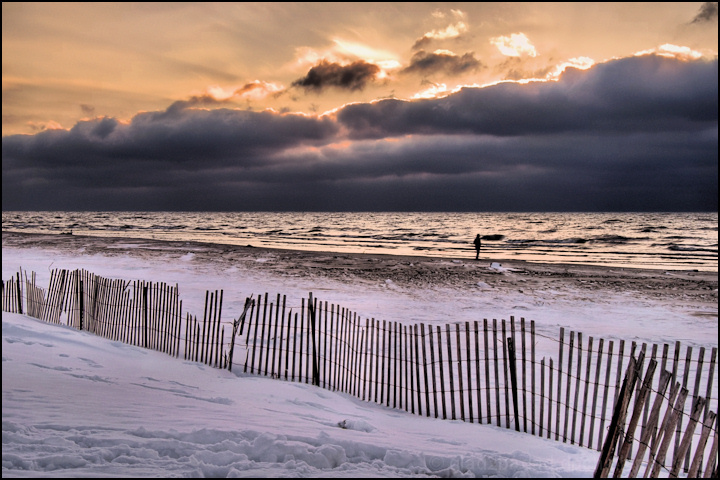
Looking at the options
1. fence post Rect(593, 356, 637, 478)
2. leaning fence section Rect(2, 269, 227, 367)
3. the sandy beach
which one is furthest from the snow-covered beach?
fence post Rect(593, 356, 637, 478)

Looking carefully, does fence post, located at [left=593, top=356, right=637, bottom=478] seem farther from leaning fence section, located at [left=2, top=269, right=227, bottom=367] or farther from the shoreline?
the shoreline

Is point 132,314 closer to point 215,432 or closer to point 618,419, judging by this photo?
point 215,432

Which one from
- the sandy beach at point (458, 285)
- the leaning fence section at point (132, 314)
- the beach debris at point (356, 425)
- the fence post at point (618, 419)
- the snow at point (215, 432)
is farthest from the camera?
the sandy beach at point (458, 285)

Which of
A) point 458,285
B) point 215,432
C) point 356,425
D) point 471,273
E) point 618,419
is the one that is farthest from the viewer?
point 471,273

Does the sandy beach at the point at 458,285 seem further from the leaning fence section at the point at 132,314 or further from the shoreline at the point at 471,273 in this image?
the leaning fence section at the point at 132,314

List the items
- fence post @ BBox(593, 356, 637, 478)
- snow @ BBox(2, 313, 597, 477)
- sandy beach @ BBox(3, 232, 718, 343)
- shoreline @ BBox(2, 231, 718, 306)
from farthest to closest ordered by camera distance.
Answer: shoreline @ BBox(2, 231, 718, 306), sandy beach @ BBox(3, 232, 718, 343), snow @ BBox(2, 313, 597, 477), fence post @ BBox(593, 356, 637, 478)

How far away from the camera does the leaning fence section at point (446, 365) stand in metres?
5.71

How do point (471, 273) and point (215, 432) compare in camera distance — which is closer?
point (215, 432)

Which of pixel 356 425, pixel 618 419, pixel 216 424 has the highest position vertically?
pixel 618 419

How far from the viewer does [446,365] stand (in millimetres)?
9695

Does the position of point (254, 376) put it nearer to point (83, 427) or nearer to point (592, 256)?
point (83, 427)

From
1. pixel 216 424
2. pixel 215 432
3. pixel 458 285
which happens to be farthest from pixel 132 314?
pixel 458 285

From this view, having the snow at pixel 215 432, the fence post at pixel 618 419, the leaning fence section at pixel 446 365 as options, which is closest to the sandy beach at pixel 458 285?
the leaning fence section at pixel 446 365

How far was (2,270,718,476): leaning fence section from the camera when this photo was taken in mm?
5714
